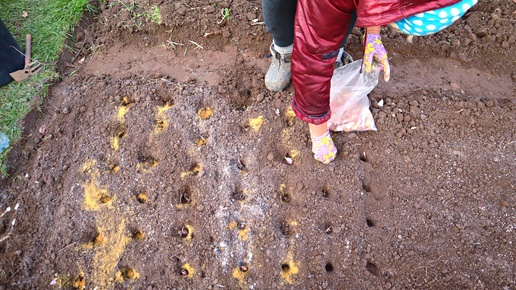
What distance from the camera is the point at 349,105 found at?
221 cm

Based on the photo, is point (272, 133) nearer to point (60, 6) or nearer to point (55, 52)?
point (55, 52)

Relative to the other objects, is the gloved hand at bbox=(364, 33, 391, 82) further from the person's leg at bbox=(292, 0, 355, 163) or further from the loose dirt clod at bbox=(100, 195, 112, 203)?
the loose dirt clod at bbox=(100, 195, 112, 203)

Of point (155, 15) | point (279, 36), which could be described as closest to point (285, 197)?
point (279, 36)

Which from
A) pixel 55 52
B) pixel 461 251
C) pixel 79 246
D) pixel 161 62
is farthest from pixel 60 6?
pixel 461 251

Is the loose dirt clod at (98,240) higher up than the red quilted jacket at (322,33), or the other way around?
the red quilted jacket at (322,33)

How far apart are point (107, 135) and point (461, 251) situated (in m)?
2.05

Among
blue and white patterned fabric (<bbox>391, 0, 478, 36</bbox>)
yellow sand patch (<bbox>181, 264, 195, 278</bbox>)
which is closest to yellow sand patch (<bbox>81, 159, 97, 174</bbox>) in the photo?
yellow sand patch (<bbox>181, 264, 195, 278</bbox>)

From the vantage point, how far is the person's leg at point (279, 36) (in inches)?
74.0

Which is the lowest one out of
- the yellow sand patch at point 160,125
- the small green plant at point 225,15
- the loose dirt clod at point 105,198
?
the loose dirt clod at point 105,198

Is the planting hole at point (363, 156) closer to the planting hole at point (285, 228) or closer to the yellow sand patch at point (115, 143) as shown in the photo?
the planting hole at point (285, 228)

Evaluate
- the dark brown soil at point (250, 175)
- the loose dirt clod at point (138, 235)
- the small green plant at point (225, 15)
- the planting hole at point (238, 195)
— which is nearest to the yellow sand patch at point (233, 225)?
the dark brown soil at point (250, 175)

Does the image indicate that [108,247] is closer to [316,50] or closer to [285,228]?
[285,228]

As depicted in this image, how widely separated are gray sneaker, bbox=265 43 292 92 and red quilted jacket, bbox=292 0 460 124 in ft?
1.90

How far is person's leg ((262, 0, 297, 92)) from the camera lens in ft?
6.17
